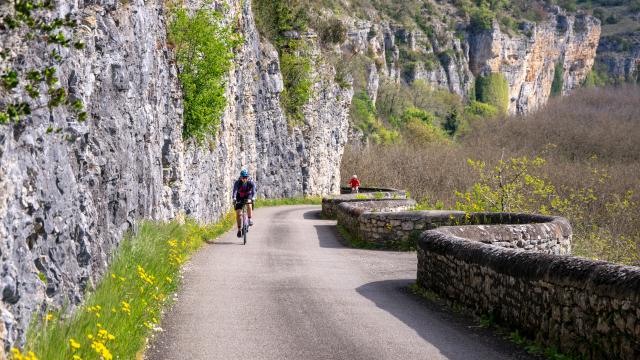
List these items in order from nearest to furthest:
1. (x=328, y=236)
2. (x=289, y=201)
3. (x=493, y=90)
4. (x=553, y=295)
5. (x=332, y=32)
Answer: (x=553, y=295), (x=328, y=236), (x=289, y=201), (x=332, y=32), (x=493, y=90)

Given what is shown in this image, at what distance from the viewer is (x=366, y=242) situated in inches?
762

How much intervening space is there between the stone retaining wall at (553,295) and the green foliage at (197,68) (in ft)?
39.2

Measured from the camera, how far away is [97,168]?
8.95 meters

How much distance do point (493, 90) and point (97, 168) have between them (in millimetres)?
128165

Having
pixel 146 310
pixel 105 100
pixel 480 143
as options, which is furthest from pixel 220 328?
pixel 480 143

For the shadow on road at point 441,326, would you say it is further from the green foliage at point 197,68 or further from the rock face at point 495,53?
the rock face at point 495,53

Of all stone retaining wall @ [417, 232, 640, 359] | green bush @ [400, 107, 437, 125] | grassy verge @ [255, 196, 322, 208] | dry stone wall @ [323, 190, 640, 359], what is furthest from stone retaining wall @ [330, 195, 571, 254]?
green bush @ [400, 107, 437, 125]

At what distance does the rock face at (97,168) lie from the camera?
5.53 metres

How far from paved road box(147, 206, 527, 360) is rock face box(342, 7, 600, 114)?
8329cm

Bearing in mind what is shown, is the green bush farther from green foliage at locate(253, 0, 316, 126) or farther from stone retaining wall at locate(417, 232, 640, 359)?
stone retaining wall at locate(417, 232, 640, 359)

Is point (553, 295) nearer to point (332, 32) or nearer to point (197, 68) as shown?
point (197, 68)

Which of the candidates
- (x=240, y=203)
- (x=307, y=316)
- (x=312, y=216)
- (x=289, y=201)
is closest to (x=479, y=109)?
(x=289, y=201)

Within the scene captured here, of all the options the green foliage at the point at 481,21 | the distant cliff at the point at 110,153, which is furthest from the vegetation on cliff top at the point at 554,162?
the green foliage at the point at 481,21

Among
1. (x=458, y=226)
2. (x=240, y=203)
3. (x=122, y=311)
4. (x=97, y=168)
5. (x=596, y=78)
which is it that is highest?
(x=596, y=78)
